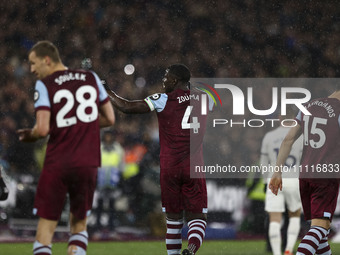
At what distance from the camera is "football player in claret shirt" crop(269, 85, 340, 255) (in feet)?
18.2

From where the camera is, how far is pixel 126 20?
17750 millimetres

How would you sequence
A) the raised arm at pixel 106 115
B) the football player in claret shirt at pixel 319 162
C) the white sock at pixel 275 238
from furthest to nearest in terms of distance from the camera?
the white sock at pixel 275 238 < the football player in claret shirt at pixel 319 162 < the raised arm at pixel 106 115

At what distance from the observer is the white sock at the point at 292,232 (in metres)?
8.16

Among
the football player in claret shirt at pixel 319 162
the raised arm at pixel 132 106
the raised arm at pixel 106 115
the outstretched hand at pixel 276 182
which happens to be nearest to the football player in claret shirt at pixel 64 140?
the raised arm at pixel 106 115

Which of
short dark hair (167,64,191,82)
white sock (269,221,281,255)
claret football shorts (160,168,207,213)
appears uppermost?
short dark hair (167,64,191,82)

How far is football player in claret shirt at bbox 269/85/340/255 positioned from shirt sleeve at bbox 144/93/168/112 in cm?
122

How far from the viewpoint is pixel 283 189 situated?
8469 mm

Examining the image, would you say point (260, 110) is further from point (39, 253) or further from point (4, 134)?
point (39, 253)

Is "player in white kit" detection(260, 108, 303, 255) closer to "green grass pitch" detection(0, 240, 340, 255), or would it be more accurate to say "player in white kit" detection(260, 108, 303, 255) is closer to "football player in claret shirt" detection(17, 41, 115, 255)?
"green grass pitch" detection(0, 240, 340, 255)

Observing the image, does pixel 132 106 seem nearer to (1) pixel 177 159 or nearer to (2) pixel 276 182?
(1) pixel 177 159

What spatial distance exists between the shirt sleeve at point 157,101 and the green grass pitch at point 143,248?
3122mm

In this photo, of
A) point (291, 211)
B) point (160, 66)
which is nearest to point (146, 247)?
point (291, 211)

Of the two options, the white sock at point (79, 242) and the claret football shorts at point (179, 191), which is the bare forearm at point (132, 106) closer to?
the claret football shorts at point (179, 191)

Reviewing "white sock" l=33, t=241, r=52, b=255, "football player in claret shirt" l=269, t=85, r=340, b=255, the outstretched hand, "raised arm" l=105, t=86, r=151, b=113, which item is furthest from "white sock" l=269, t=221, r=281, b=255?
"white sock" l=33, t=241, r=52, b=255
